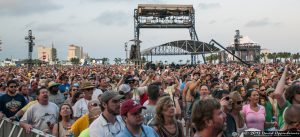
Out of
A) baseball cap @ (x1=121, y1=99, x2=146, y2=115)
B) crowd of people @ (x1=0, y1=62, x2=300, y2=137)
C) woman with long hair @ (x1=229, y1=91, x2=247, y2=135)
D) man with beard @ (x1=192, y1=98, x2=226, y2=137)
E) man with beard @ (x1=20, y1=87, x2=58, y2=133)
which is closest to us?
man with beard @ (x1=192, y1=98, x2=226, y2=137)

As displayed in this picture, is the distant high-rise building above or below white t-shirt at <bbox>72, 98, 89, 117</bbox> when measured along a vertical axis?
above

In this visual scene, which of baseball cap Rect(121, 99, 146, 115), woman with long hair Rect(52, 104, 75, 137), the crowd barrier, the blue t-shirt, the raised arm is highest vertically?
the raised arm

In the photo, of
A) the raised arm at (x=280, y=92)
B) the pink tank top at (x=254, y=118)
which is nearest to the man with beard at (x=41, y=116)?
the pink tank top at (x=254, y=118)

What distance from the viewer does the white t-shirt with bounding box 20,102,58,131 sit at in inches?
286

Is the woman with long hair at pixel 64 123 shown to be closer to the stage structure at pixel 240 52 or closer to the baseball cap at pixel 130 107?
the baseball cap at pixel 130 107

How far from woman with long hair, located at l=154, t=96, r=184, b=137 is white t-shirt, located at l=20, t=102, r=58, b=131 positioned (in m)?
2.93

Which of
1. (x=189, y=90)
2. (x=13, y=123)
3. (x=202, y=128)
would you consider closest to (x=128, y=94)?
(x=13, y=123)

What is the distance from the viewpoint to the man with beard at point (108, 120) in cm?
493

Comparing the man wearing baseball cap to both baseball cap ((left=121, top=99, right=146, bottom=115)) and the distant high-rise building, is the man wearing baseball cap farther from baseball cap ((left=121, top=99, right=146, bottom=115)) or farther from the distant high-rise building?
the distant high-rise building

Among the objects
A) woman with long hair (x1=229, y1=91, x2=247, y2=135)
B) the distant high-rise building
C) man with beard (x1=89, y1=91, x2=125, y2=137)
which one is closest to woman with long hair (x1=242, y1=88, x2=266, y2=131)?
woman with long hair (x1=229, y1=91, x2=247, y2=135)

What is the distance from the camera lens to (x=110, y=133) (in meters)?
4.97

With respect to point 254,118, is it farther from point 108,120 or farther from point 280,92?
point 108,120

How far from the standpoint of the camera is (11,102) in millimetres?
Answer: 8547

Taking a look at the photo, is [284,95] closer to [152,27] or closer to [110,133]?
[110,133]
